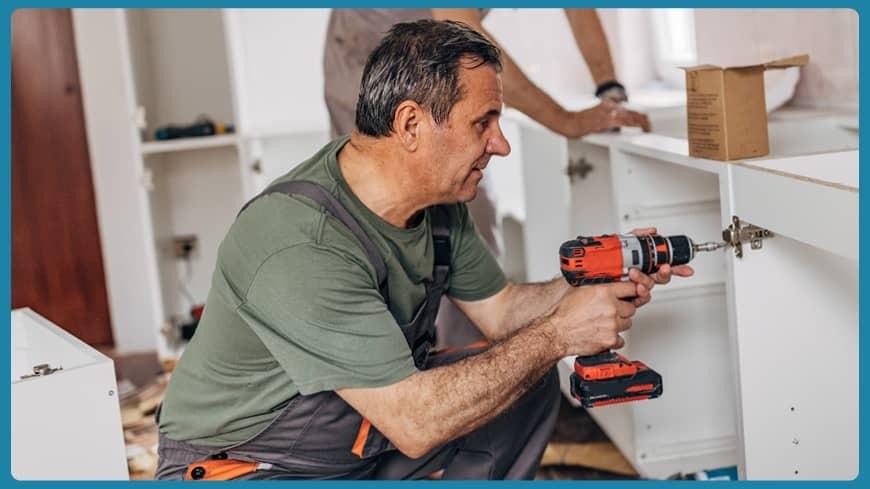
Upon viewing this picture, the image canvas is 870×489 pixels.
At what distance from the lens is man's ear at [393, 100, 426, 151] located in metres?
1.50

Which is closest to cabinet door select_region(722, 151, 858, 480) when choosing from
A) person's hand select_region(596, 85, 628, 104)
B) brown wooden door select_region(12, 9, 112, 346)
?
person's hand select_region(596, 85, 628, 104)

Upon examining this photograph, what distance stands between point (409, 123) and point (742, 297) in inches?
21.0

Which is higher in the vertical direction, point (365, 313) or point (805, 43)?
point (805, 43)

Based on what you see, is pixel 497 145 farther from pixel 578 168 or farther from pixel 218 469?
pixel 578 168

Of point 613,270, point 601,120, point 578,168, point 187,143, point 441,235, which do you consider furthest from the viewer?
point 187,143

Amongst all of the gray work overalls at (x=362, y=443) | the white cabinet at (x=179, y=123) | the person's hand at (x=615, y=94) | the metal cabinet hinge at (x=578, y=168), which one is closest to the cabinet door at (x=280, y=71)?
the white cabinet at (x=179, y=123)

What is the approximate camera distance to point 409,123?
151 cm

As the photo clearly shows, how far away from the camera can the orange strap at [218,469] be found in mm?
1567

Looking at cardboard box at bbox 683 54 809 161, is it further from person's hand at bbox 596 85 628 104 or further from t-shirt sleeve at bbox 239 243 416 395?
Result: person's hand at bbox 596 85 628 104

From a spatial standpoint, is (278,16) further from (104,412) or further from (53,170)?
(104,412)

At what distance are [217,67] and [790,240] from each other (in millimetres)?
2492

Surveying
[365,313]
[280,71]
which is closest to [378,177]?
[365,313]

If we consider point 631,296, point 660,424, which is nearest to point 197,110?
point 660,424

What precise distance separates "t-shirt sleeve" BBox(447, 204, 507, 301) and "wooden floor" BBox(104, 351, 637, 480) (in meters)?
0.59
